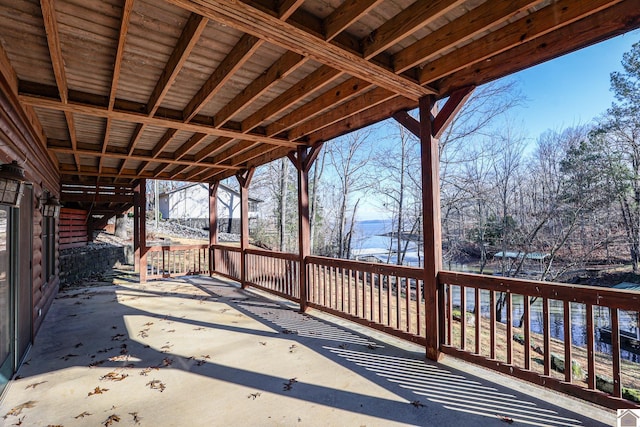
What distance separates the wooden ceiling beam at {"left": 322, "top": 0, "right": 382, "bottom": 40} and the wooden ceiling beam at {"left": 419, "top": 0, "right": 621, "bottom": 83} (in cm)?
113

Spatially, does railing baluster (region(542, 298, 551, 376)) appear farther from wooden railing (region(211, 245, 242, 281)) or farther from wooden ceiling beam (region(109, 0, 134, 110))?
wooden railing (region(211, 245, 242, 281))

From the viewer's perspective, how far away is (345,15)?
2.18 meters

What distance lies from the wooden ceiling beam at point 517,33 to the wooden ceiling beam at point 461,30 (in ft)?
0.66

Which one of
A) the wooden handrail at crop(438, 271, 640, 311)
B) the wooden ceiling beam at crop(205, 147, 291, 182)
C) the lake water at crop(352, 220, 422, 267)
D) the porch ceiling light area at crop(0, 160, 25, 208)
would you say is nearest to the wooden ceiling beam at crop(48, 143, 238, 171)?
the wooden ceiling beam at crop(205, 147, 291, 182)

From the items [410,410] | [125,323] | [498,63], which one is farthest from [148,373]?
[498,63]

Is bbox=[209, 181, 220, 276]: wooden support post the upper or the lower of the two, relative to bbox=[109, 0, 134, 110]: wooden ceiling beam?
lower

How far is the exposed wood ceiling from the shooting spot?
2148mm

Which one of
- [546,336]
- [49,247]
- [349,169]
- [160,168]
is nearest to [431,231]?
[546,336]

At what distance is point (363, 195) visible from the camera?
15.2 metres

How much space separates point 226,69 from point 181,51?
1.46ft

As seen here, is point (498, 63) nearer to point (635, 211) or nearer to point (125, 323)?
point (125, 323)

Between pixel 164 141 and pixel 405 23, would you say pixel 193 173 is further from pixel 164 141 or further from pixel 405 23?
pixel 405 23

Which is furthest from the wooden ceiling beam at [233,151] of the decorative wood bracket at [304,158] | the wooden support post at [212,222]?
the wooden support post at [212,222]

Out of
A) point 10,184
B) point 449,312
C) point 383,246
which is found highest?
point 10,184
